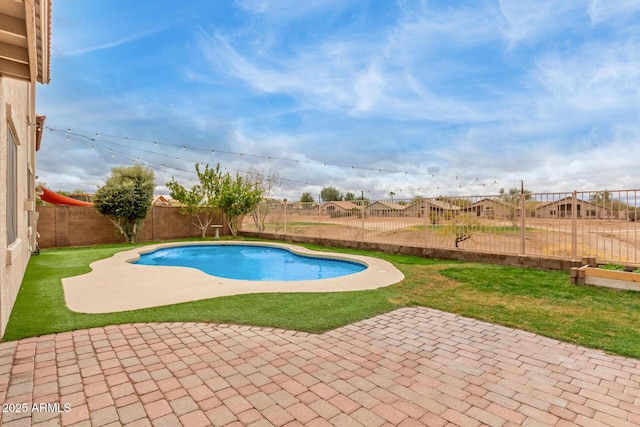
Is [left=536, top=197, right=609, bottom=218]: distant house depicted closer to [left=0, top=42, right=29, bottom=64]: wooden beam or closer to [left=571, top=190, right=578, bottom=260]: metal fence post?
[left=571, top=190, right=578, bottom=260]: metal fence post

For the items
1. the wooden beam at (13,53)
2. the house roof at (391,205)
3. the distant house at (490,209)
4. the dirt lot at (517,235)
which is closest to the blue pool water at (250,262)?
the dirt lot at (517,235)

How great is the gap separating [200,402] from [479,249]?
27.5ft

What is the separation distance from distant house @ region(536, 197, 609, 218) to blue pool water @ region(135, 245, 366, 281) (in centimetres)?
450

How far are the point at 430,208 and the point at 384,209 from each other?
170cm

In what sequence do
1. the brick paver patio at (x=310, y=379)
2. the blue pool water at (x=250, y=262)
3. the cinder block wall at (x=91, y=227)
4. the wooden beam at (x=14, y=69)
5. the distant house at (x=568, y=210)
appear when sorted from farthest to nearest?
the cinder block wall at (x=91, y=227)
the blue pool water at (x=250, y=262)
the distant house at (x=568, y=210)
the wooden beam at (x=14, y=69)
the brick paver patio at (x=310, y=379)

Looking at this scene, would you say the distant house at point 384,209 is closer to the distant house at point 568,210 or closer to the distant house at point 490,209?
the distant house at point 490,209

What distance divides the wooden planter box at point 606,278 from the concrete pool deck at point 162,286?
3.22m

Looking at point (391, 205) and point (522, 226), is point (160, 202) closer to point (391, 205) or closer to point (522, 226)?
point (391, 205)

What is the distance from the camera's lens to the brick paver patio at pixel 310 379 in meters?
2.20

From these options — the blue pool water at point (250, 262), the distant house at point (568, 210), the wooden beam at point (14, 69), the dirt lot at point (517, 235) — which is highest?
the wooden beam at point (14, 69)

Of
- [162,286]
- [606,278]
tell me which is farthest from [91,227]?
[606,278]

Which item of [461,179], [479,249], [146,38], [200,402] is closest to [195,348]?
[200,402]

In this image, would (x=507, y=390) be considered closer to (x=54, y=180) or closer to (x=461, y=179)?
(x=461, y=179)

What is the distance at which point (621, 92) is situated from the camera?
10703 mm
